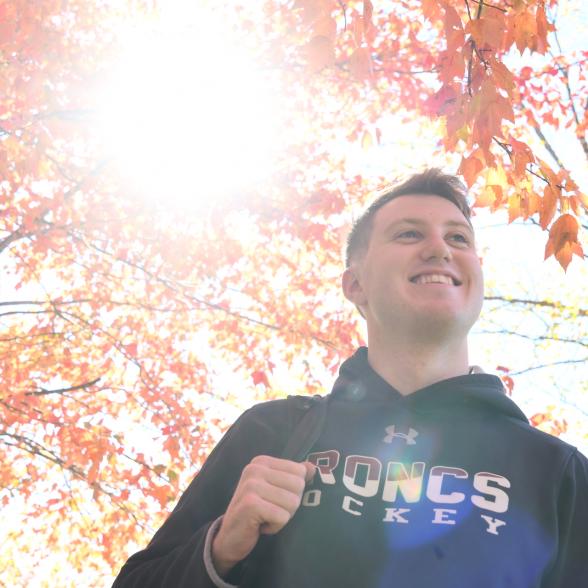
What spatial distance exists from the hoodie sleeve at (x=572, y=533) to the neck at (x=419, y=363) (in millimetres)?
476

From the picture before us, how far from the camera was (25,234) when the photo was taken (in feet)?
19.9

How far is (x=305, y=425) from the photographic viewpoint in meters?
1.86

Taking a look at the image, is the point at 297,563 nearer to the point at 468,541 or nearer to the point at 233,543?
the point at 233,543

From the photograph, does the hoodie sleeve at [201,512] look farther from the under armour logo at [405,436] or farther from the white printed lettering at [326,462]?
the under armour logo at [405,436]

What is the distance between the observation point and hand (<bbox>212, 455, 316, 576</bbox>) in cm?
140

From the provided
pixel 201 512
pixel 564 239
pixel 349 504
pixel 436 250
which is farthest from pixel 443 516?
pixel 564 239

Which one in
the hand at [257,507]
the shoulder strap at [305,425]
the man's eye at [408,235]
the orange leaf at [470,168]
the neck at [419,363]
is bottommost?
the hand at [257,507]

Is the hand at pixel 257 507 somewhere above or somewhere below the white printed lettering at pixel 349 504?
below

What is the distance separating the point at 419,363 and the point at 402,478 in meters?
0.45

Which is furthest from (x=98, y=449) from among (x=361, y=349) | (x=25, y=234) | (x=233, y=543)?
(x=233, y=543)

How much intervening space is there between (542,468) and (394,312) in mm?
643

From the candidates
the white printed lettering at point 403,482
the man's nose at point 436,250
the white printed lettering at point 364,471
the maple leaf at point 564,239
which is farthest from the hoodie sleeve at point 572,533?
the maple leaf at point 564,239

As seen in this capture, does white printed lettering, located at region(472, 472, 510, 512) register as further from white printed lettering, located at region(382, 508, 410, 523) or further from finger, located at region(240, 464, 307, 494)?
finger, located at region(240, 464, 307, 494)

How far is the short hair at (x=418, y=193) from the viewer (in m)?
2.34
